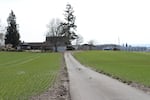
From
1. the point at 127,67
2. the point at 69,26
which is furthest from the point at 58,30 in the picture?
the point at 127,67

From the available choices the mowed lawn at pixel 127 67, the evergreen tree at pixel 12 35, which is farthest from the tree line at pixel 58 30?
the mowed lawn at pixel 127 67

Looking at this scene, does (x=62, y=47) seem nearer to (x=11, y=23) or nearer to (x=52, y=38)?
(x=52, y=38)

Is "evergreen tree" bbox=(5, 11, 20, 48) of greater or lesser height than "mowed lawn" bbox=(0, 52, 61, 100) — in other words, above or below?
above

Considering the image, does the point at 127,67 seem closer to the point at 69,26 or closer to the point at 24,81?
the point at 24,81

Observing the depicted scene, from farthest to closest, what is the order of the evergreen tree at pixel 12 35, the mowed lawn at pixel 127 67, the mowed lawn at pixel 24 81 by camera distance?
1. the evergreen tree at pixel 12 35
2. the mowed lawn at pixel 127 67
3. the mowed lawn at pixel 24 81

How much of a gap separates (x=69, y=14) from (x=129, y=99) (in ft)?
565

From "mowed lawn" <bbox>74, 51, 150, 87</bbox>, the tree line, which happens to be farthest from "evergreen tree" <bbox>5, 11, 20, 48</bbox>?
"mowed lawn" <bbox>74, 51, 150, 87</bbox>

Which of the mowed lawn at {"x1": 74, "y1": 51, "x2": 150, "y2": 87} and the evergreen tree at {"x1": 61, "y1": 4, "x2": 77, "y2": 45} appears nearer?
the mowed lawn at {"x1": 74, "y1": 51, "x2": 150, "y2": 87}

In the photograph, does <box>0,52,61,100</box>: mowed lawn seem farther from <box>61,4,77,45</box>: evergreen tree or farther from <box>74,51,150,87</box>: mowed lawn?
<box>61,4,77,45</box>: evergreen tree

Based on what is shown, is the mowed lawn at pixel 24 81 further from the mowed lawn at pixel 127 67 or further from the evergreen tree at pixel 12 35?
the evergreen tree at pixel 12 35

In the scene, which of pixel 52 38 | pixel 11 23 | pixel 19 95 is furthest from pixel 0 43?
pixel 19 95

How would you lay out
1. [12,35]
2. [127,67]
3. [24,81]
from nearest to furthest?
[24,81], [127,67], [12,35]

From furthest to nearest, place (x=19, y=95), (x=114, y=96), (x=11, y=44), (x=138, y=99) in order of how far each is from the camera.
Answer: (x=11, y=44) → (x=19, y=95) → (x=114, y=96) → (x=138, y=99)

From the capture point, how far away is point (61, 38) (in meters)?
188
